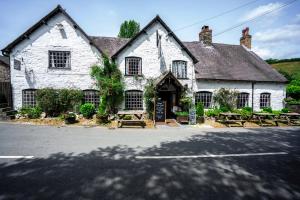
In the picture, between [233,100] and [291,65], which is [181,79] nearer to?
[233,100]

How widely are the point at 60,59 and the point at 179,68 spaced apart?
11.0m

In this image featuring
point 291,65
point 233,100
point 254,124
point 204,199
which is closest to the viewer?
point 204,199

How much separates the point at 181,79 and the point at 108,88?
23.1 feet

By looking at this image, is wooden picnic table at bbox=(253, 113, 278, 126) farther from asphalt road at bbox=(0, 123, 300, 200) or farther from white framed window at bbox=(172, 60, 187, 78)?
white framed window at bbox=(172, 60, 187, 78)

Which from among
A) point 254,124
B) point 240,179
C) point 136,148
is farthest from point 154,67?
point 240,179

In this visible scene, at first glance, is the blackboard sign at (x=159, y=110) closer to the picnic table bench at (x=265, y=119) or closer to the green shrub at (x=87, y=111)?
the green shrub at (x=87, y=111)

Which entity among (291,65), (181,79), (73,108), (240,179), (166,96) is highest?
(291,65)

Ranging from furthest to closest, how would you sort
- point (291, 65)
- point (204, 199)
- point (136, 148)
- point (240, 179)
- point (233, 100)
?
point (291, 65), point (233, 100), point (136, 148), point (240, 179), point (204, 199)

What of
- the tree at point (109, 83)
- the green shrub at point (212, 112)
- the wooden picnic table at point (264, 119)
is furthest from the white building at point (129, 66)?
the wooden picnic table at point (264, 119)

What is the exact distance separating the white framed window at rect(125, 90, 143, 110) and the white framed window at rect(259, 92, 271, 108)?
43.0 ft

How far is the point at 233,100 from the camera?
19.2 metres

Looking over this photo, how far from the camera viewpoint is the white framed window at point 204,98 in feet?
61.7

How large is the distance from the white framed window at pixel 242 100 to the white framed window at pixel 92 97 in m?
14.3

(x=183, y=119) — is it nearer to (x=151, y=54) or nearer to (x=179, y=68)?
(x=179, y=68)
